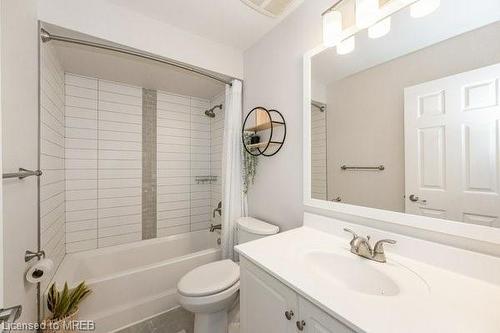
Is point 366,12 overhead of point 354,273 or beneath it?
overhead

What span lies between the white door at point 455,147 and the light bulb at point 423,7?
1.02 feet

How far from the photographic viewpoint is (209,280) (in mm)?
1359

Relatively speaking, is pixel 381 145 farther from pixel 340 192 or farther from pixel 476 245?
pixel 476 245

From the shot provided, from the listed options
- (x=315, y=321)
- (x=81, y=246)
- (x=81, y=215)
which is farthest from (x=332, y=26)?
(x=81, y=246)

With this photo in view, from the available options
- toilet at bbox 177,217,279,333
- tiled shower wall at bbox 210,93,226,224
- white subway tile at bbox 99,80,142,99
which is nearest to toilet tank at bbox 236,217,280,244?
toilet at bbox 177,217,279,333

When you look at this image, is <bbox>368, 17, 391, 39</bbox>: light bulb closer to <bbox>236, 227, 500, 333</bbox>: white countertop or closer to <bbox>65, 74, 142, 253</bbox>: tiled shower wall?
<bbox>236, 227, 500, 333</bbox>: white countertop

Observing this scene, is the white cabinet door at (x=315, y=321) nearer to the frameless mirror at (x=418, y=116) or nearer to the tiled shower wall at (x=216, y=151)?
the frameless mirror at (x=418, y=116)

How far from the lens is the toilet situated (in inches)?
49.2

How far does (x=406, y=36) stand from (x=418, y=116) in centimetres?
38

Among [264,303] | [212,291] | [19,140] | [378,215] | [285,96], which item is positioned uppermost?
[285,96]

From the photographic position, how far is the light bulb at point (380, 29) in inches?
39.3

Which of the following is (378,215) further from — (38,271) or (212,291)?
(38,271)

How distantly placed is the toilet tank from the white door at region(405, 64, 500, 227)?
2.75 ft

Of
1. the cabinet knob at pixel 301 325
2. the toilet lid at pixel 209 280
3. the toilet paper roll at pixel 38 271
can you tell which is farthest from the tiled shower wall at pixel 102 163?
the cabinet knob at pixel 301 325
